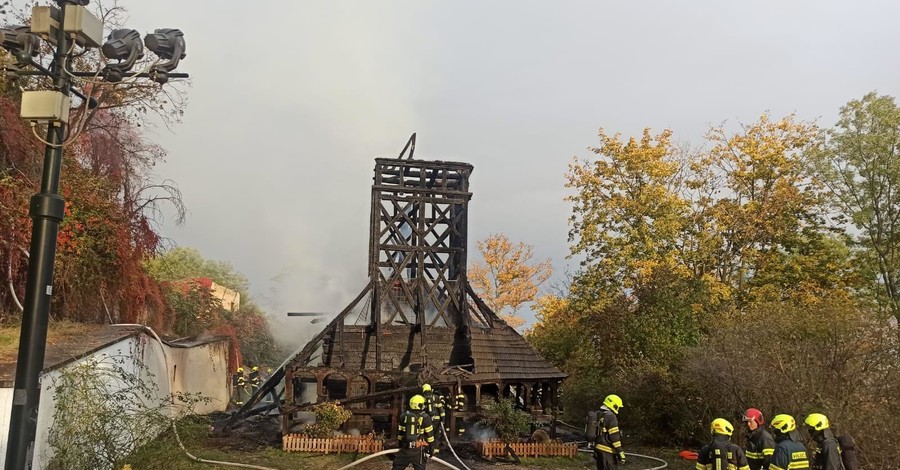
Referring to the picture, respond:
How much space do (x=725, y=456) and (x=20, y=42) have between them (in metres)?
9.69

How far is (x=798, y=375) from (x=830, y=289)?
50.9 ft

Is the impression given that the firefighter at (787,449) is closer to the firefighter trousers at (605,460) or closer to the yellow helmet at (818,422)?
the yellow helmet at (818,422)

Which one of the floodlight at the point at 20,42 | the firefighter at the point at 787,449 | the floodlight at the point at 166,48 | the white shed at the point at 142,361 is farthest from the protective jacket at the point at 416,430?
the floodlight at the point at 20,42

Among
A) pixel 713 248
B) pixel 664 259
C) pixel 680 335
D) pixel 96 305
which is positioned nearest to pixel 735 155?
pixel 713 248

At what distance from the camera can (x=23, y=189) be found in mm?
15062

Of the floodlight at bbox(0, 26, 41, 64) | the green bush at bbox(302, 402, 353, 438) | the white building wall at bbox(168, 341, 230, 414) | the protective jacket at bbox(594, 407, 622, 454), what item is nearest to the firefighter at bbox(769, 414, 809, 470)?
the protective jacket at bbox(594, 407, 622, 454)

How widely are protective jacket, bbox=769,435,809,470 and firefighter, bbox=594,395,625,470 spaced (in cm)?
299

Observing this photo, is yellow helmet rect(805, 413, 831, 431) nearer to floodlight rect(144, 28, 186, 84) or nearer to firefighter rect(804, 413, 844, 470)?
Result: firefighter rect(804, 413, 844, 470)

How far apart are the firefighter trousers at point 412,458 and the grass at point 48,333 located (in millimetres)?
6867

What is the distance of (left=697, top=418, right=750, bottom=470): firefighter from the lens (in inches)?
339

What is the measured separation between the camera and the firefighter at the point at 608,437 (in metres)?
10.8

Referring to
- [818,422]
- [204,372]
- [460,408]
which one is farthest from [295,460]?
[818,422]

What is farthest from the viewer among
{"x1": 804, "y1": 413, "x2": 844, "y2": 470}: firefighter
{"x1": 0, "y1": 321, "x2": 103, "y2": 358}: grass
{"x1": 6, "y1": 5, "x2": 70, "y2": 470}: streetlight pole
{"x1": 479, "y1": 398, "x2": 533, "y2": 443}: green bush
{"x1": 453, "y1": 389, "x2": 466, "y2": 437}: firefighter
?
{"x1": 453, "y1": 389, "x2": 466, "y2": 437}: firefighter

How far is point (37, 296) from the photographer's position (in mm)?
5230
